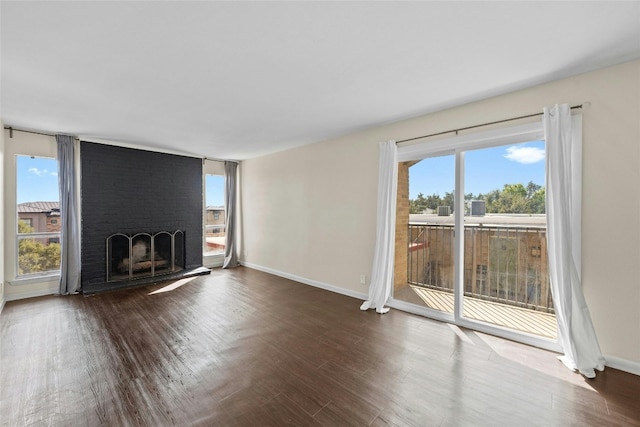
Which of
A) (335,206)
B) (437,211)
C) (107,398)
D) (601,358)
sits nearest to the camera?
(107,398)

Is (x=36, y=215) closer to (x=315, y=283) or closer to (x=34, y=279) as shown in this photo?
(x=34, y=279)

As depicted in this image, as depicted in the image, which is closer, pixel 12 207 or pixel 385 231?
pixel 385 231

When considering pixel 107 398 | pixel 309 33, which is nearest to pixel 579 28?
pixel 309 33

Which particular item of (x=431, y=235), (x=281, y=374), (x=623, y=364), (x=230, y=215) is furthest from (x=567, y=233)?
(x=230, y=215)

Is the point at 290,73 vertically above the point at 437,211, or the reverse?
the point at 290,73

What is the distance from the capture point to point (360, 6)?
60.9 inches

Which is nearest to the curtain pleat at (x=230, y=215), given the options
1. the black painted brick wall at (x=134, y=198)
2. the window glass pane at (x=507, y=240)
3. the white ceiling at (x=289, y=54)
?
the black painted brick wall at (x=134, y=198)

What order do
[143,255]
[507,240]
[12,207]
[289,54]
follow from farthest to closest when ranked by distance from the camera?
[143,255], [12,207], [507,240], [289,54]

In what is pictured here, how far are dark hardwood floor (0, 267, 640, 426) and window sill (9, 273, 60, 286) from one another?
2.52 ft

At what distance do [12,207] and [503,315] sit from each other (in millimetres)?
6605

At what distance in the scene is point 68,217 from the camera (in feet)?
13.6

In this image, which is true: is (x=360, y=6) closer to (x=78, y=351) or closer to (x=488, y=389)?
(x=488, y=389)

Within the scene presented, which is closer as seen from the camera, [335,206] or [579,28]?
[579,28]

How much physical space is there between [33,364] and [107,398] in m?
1.03
